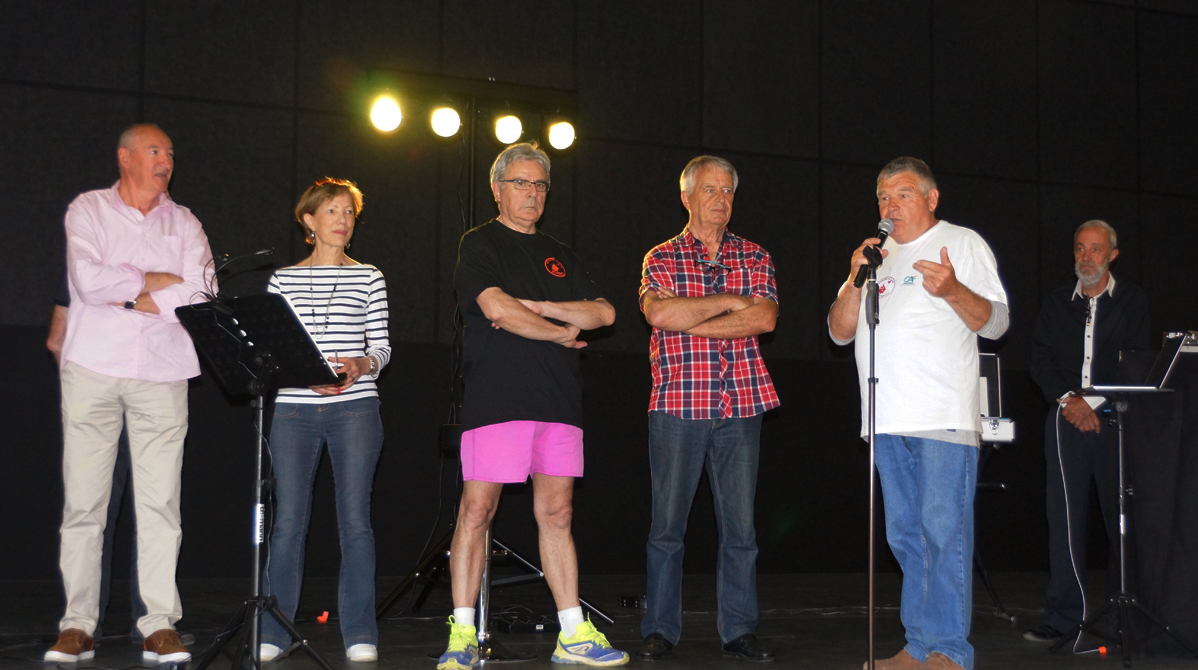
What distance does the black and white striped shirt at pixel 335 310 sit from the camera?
349 cm

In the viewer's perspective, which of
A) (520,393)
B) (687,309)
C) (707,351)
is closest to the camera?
(520,393)

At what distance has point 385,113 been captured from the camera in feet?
17.2

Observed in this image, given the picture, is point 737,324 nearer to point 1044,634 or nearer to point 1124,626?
point 1124,626

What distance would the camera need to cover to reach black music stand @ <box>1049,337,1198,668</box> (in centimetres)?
373

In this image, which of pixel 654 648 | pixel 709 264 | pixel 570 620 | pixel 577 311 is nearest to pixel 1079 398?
pixel 709 264

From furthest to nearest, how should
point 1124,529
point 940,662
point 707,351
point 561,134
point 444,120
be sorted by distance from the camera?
point 561,134, point 444,120, point 1124,529, point 707,351, point 940,662

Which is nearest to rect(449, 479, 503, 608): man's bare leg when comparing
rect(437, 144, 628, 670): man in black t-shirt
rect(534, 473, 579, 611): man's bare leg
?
rect(437, 144, 628, 670): man in black t-shirt

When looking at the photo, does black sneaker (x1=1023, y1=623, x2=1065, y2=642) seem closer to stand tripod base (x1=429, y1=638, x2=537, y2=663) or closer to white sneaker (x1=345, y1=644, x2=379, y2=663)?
stand tripod base (x1=429, y1=638, x2=537, y2=663)

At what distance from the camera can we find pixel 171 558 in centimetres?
353

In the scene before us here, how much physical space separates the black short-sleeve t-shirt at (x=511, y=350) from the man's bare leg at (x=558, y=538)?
0.24m

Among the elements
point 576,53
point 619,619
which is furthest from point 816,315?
point 619,619

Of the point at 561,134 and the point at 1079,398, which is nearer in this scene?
the point at 1079,398

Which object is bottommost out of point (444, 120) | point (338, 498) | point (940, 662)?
point (940, 662)

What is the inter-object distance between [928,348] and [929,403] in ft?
0.57
